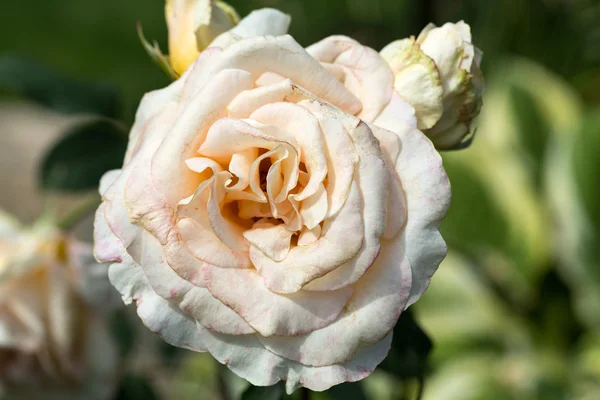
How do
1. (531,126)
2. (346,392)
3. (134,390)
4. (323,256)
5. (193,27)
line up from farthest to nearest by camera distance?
(531,126) < (134,390) < (346,392) < (193,27) < (323,256)

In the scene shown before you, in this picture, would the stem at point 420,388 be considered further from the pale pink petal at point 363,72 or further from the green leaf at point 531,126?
the green leaf at point 531,126

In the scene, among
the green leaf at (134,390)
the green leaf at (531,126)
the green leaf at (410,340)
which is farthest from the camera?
the green leaf at (531,126)

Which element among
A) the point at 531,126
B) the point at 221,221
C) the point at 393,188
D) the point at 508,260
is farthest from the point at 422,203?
the point at 531,126

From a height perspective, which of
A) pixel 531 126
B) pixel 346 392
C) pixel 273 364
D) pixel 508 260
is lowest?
pixel 508 260

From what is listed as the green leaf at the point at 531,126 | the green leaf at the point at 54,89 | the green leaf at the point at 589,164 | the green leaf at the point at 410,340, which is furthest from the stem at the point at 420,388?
the green leaf at the point at 531,126

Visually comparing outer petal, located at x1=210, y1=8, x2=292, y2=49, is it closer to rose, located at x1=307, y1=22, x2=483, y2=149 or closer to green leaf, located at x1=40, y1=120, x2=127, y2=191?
rose, located at x1=307, y1=22, x2=483, y2=149

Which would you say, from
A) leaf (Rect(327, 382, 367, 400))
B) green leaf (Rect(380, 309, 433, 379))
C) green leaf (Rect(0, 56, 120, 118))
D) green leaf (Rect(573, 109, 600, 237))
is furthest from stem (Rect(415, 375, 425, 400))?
green leaf (Rect(573, 109, 600, 237))

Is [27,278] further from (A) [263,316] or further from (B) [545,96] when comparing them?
(B) [545,96]

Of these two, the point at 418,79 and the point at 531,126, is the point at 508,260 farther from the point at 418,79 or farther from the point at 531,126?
the point at 418,79
